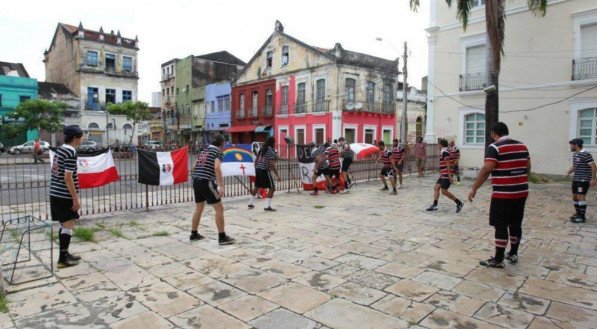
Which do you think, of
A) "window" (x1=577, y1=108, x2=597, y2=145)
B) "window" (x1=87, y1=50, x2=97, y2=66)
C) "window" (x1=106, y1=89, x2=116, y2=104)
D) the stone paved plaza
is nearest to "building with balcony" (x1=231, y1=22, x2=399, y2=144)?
"window" (x1=577, y1=108, x2=597, y2=145)

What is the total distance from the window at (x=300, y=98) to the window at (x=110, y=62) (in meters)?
25.3

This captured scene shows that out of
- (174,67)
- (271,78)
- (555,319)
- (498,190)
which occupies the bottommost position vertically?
(555,319)

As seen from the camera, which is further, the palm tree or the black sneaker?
the palm tree

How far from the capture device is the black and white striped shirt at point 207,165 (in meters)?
6.31

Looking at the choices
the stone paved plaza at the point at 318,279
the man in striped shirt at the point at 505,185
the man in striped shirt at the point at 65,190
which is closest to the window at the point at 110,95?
→ the stone paved plaza at the point at 318,279

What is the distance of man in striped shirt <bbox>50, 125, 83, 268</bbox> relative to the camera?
5.09m

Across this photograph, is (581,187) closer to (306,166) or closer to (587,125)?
(306,166)

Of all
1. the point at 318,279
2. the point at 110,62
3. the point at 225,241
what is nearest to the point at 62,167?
the point at 225,241

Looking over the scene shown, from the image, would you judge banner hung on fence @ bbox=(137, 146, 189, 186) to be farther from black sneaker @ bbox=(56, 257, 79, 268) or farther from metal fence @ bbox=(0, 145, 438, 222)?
black sneaker @ bbox=(56, 257, 79, 268)

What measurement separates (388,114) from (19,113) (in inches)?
1160

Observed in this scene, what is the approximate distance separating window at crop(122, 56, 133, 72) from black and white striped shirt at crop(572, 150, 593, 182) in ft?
159

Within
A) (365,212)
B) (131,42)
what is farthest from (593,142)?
(131,42)

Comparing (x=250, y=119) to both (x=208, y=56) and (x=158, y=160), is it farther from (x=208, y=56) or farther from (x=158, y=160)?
(x=158, y=160)

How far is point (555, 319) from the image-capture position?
3.70m
